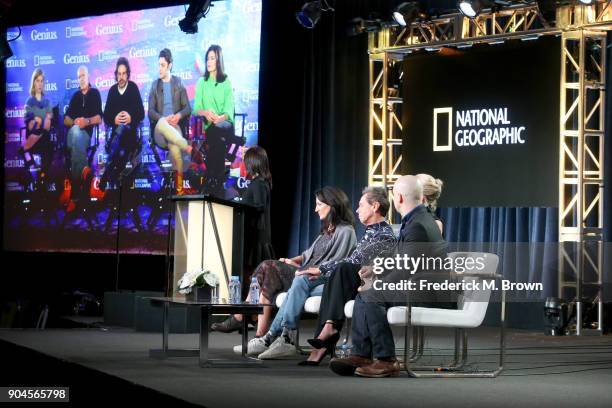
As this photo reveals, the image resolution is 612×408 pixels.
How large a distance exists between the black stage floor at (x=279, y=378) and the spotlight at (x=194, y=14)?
130 inches

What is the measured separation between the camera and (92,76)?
10.6 metres

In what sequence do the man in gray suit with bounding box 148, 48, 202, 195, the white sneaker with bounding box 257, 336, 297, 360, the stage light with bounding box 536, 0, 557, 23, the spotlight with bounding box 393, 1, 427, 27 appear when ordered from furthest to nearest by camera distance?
the man in gray suit with bounding box 148, 48, 202, 195 < the spotlight with bounding box 393, 1, 427, 27 < the stage light with bounding box 536, 0, 557, 23 < the white sneaker with bounding box 257, 336, 297, 360

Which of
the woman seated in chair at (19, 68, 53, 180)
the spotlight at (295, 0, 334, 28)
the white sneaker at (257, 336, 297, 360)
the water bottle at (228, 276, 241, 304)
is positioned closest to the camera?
the water bottle at (228, 276, 241, 304)

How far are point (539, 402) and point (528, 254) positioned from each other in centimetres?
442

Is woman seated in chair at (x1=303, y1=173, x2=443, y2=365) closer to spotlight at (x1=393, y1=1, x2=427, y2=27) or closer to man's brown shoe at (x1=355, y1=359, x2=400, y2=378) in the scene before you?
man's brown shoe at (x1=355, y1=359, x2=400, y2=378)

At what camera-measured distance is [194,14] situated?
945 centimetres

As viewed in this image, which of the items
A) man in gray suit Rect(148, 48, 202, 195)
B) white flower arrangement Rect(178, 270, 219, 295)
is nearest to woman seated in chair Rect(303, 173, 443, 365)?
white flower arrangement Rect(178, 270, 219, 295)

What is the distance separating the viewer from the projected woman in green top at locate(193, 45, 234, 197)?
9.61 metres

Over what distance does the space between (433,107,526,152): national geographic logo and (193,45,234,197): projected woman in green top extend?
6.43 ft

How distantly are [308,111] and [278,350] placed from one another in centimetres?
444

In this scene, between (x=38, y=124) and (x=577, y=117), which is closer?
(x=577, y=117)

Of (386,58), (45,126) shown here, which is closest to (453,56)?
(386,58)

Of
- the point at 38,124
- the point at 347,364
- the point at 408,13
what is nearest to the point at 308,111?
the point at 408,13

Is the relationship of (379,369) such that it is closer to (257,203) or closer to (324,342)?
(324,342)
